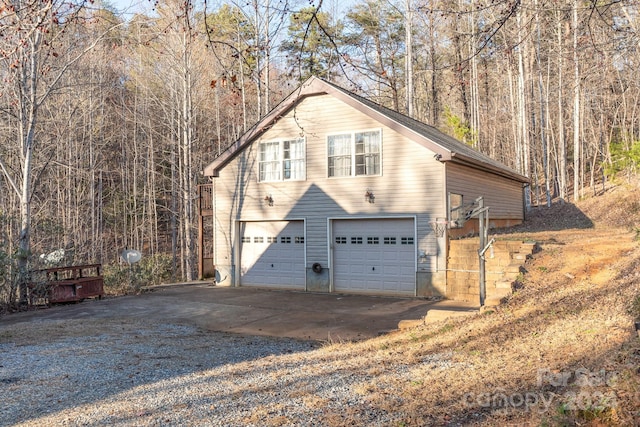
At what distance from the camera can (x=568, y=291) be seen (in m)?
7.68

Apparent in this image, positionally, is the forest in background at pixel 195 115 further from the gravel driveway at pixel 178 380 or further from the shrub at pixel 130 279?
the gravel driveway at pixel 178 380

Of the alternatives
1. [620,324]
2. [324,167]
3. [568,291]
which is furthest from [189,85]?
[620,324]

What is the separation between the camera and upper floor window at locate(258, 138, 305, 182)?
1498cm

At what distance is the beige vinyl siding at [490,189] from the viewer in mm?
13352

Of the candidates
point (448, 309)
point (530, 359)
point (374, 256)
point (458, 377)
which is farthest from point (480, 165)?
point (458, 377)

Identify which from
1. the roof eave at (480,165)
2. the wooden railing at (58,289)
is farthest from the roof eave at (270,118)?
the wooden railing at (58,289)

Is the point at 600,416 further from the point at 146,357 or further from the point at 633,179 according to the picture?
the point at 633,179

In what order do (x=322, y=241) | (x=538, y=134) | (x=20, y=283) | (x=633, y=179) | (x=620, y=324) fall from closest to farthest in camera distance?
1. (x=620, y=324)
2. (x=20, y=283)
3. (x=322, y=241)
4. (x=633, y=179)
5. (x=538, y=134)

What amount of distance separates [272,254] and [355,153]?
164 inches

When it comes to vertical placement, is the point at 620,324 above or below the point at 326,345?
above

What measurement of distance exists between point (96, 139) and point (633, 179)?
86.8 feet

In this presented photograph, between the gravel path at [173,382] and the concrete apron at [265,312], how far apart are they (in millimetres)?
1135

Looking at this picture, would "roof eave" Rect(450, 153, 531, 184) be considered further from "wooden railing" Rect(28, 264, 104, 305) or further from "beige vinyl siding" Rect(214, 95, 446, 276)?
"wooden railing" Rect(28, 264, 104, 305)

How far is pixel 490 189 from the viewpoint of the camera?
16250 millimetres
